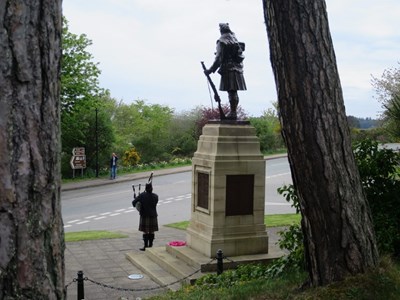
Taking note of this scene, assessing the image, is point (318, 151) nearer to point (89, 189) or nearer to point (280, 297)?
point (280, 297)

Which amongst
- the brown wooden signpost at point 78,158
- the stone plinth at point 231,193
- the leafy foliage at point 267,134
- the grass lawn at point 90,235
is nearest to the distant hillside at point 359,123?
the leafy foliage at point 267,134

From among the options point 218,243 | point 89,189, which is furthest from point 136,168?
point 218,243

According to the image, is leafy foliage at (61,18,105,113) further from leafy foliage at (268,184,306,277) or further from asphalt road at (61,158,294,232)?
leafy foliage at (268,184,306,277)

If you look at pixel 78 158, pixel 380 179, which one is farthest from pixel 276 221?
pixel 78 158

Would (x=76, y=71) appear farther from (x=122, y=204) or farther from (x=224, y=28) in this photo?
(x=224, y=28)

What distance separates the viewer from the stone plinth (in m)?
10.8

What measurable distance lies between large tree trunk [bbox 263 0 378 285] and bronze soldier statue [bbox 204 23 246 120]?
20.2 feet

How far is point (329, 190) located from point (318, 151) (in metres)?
0.42

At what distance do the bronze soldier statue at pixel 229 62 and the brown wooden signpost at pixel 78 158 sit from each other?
20819mm

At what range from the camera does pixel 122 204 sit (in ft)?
74.1

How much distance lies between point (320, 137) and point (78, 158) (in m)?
27.6

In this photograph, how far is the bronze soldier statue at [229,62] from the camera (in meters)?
11.6

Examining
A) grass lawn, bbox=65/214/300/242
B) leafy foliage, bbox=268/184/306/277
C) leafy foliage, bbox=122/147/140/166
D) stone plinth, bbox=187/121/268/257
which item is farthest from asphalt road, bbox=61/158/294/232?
leafy foliage, bbox=268/184/306/277

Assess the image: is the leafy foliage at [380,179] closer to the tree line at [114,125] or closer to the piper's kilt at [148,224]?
the piper's kilt at [148,224]
